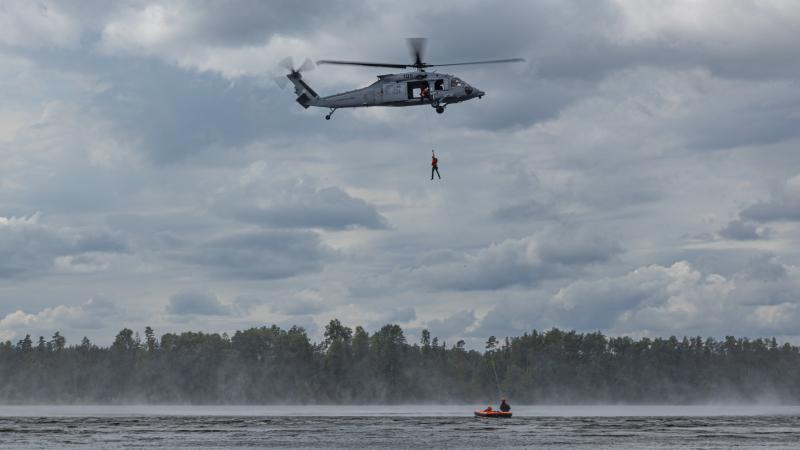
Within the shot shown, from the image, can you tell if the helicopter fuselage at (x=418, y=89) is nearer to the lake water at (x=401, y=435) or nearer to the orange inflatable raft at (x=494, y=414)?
the lake water at (x=401, y=435)

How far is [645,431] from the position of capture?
10956 cm

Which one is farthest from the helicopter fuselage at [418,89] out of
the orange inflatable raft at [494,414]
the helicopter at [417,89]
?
the orange inflatable raft at [494,414]

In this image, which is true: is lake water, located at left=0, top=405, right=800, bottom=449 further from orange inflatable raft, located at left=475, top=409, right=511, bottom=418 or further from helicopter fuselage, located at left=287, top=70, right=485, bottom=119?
helicopter fuselage, located at left=287, top=70, right=485, bottom=119

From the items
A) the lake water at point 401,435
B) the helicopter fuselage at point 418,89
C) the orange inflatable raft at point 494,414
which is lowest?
the lake water at point 401,435

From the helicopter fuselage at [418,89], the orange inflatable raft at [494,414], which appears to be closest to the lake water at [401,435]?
the orange inflatable raft at [494,414]

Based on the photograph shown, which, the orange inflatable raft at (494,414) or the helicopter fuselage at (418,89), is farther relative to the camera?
the orange inflatable raft at (494,414)

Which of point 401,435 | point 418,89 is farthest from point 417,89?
point 401,435

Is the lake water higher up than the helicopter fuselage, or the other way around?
the helicopter fuselage

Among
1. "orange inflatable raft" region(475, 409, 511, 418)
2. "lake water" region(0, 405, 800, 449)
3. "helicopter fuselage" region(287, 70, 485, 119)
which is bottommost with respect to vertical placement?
"lake water" region(0, 405, 800, 449)

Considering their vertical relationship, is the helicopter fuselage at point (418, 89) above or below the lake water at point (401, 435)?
above

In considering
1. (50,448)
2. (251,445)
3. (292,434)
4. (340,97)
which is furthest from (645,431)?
(50,448)

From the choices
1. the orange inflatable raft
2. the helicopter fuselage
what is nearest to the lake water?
the orange inflatable raft

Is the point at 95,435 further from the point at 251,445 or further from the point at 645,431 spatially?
the point at 645,431

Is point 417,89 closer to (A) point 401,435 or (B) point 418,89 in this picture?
(B) point 418,89
